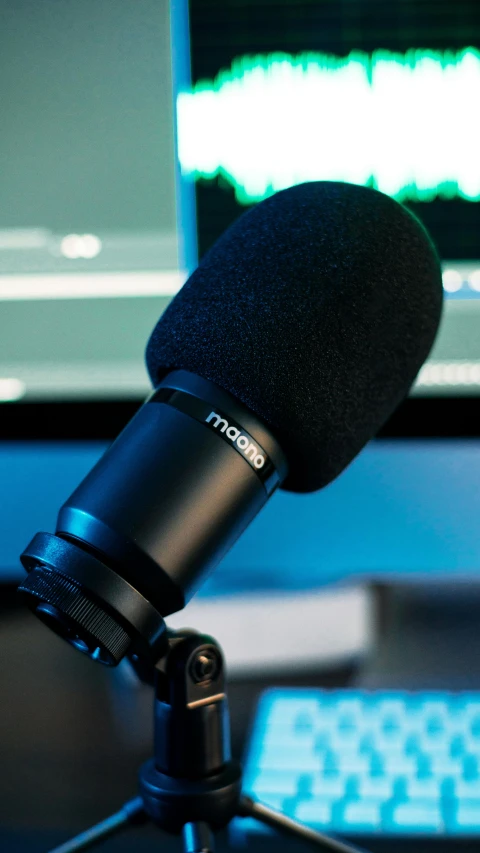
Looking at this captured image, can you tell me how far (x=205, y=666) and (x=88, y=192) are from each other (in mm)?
442

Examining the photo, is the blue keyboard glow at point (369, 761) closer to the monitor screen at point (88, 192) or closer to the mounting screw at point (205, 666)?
the mounting screw at point (205, 666)

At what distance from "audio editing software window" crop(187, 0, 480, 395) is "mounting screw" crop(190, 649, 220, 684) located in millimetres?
418

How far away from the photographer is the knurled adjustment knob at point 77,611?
369mm

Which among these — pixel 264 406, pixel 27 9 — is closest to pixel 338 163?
pixel 27 9

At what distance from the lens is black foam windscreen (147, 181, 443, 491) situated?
1.31 feet

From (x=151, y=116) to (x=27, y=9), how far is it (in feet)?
0.40

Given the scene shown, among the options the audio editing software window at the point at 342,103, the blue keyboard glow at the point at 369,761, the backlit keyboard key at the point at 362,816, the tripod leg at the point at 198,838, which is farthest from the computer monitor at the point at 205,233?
the tripod leg at the point at 198,838

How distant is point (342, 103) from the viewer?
27.8 inches

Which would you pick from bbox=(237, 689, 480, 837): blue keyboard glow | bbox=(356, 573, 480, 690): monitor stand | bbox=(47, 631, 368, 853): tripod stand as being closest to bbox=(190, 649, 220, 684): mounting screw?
bbox=(47, 631, 368, 853): tripod stand

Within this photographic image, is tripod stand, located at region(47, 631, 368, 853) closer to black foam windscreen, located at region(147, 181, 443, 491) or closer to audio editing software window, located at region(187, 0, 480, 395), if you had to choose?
black foam windscreen, located at region(147, 181, 443, 491)

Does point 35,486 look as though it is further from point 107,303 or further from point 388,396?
point 388,396

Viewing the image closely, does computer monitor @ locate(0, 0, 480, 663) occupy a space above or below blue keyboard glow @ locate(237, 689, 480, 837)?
above

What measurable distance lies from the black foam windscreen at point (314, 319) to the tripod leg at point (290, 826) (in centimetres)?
15

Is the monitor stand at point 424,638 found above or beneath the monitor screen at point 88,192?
beneath
